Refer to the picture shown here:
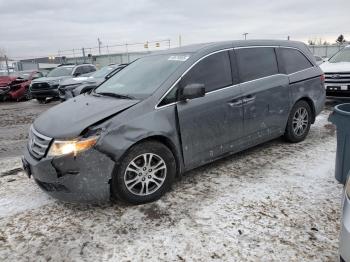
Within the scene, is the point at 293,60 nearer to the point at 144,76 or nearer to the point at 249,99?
the point at 249,99

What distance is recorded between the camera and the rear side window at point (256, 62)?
480cm

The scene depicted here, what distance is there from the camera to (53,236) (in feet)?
10.8

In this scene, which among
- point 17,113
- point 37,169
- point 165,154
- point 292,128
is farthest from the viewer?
point 17,113

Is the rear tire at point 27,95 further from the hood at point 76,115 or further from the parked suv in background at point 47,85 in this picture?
the hood at point 76,115

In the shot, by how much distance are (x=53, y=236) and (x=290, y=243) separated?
2.20 m

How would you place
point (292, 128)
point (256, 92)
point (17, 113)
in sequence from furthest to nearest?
1. point (17, 113)
2. point (292, 128)
3. point (256, 92)

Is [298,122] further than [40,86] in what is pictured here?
No

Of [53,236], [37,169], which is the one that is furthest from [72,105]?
[53,236]

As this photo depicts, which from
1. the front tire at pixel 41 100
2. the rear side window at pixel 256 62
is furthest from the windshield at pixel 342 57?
the front tire at pixel 41 100

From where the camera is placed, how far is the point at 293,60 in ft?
18.6

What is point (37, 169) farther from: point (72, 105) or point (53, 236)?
point (72, 105)

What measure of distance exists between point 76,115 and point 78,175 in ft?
2.41

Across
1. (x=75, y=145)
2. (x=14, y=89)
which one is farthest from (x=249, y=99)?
(x=14, y=89)

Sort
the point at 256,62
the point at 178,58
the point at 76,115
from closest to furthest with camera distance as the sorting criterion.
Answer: the point at 76,115 < the point at 178,58 < the point at 256,62
